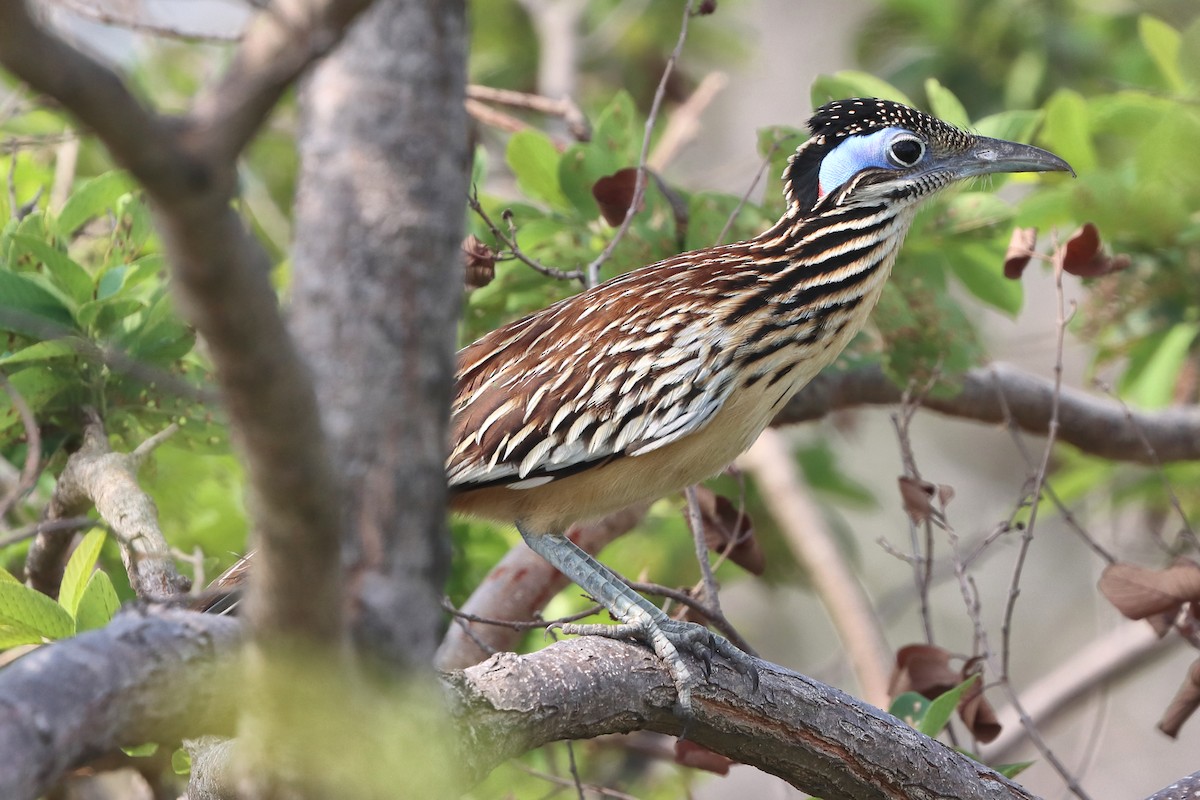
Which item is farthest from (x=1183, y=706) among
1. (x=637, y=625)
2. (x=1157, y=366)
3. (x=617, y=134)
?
(x=617, y=134)

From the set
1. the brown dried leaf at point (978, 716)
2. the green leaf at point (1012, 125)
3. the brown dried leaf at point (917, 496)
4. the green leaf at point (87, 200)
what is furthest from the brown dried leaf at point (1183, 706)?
the green leaf at point (87, 200)

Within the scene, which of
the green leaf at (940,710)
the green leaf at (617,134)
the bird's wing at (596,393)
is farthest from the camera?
the green leaf at (617,134)

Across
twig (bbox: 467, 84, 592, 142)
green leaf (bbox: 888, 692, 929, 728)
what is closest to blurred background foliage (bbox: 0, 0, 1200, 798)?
twig (bbox: 467, 84, 592, 142)

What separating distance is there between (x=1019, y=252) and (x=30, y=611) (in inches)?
110

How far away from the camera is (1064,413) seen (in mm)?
5188

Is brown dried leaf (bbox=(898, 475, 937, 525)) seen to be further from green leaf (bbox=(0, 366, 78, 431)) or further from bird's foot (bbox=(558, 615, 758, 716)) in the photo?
green leaf (bbox=(0, 366, 78, 431))

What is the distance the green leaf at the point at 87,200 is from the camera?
12.2 ft

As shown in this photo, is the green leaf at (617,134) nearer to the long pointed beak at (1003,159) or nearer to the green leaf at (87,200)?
the long pointed beak at (1003,159)

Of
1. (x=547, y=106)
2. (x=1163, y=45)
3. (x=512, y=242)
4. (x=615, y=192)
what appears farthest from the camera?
(x=1163, y=45)

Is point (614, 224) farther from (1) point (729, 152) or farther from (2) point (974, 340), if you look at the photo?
→ (1) point (729, 152)

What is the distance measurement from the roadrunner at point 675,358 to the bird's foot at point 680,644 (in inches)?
0.5

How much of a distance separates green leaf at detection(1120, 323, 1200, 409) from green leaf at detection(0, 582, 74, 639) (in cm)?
403

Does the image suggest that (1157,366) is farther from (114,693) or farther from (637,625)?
(114,693)

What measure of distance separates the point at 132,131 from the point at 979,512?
9.22 m
